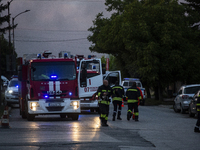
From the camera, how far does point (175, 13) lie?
4238 cm

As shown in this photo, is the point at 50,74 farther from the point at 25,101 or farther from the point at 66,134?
the point at 66,134

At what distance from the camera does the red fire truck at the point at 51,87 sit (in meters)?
18.9

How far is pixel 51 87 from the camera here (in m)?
19.0

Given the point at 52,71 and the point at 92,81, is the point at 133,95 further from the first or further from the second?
the point at 92,81

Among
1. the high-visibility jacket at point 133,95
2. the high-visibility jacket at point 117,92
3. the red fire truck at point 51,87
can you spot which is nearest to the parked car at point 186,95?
the high-visibility jacket at point 133,95

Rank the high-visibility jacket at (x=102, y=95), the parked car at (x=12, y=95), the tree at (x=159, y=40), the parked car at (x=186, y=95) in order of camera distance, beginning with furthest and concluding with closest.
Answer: the tree at (x=159, y=40)
the parked car at (x=12, y=95)
the parked car at (x=186, y=95)
the high-visibility jacket at (x=102, y=95)

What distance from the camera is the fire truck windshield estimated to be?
19.0 metres

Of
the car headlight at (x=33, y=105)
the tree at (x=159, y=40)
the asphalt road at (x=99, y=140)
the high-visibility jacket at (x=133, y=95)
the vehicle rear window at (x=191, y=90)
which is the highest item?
the tree at (x=159, y=40)

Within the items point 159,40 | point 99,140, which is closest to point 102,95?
point 99,140

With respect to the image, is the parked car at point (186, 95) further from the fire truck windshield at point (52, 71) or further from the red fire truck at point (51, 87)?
the fire truck windshield at point (52, 71)

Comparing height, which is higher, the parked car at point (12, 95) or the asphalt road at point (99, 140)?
the parked car at point (12, 95)

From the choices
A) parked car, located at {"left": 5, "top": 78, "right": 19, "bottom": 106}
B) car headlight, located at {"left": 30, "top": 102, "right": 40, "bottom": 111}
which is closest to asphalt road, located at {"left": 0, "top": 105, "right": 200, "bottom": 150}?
car headlight, located at {"left": 30, "top": 102, "right": 40, "bottom": 111}

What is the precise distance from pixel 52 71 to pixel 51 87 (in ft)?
2.34

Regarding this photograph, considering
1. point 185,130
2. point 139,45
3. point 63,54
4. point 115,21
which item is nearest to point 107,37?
point 115,21
